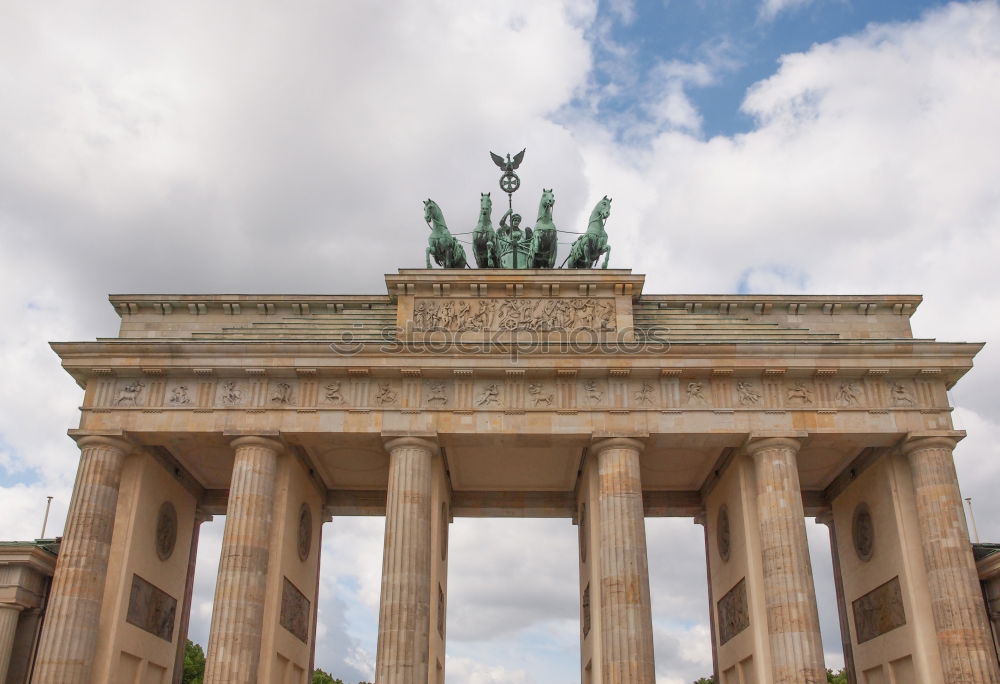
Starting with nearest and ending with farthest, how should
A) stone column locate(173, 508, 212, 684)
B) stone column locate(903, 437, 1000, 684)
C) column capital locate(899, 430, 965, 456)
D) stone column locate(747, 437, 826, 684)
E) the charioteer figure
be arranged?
stone column locate(903, 437, 1000, 684), stone column locate(747, 437, 826, 684), column capital locate(899, 430, 965, 456), stone column locate(173, 508, 212, 684), the charioteer figure

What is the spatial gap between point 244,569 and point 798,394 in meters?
16.7

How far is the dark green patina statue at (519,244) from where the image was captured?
2995 cm

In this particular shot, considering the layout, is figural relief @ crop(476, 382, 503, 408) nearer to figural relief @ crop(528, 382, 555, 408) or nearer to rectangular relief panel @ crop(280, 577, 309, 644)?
figural relief @ crop(528, 382, 555, 408)

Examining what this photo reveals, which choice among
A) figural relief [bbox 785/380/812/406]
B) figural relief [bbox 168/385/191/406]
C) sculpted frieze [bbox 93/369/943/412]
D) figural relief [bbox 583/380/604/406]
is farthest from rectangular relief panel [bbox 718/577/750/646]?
figural relief [bbox 168/385/191/406]

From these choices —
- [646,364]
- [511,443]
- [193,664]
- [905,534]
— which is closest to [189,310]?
[511,443]

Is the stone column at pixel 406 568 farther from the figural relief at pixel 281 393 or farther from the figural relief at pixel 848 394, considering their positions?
the figural relief at pixel 848 394

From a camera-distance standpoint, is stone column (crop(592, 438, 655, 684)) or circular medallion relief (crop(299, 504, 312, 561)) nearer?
stone column (crop(592, 438, 655, 684))

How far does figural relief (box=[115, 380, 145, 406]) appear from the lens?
25.8 metres

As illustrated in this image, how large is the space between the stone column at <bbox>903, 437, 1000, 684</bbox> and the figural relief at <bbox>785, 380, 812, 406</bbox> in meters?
3.14

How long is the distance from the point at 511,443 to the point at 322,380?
19.6ft

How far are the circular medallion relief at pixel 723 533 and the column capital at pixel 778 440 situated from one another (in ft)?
14.9

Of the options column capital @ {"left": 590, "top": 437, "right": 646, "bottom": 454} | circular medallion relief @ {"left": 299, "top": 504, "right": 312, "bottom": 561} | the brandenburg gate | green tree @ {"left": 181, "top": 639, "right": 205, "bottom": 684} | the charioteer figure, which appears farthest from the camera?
green tree @ {"left": 181, "top": 639, "right": 205, "bottom": 684}

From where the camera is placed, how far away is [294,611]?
27797mm

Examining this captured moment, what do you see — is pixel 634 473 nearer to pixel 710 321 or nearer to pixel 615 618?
pixel 615 618
